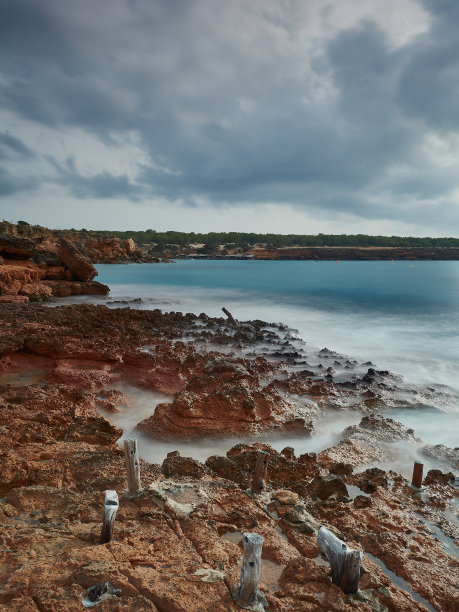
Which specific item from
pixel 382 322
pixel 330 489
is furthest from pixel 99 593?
pixel 382 322

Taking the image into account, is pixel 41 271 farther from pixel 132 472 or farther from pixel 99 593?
pixel 99 593

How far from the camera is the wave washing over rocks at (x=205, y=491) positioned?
10.8ft

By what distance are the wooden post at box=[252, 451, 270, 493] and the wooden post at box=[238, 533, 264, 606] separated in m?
2.56

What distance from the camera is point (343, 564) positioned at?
3477 mm

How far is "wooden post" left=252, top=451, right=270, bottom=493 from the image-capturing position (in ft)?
18.7

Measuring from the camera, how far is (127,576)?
10.5 feet

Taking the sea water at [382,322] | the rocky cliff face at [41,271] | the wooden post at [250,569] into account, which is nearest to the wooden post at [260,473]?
the wooden post at [250,569]

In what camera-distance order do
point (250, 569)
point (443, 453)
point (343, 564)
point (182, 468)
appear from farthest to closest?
point (443, 453) → point (182, 468) → point (343, 564) → point (250, 569)

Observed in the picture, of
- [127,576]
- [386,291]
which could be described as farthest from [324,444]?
[386,291]

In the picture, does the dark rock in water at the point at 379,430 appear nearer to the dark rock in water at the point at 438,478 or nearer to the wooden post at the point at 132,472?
the dark rock in water at the point at 438,478

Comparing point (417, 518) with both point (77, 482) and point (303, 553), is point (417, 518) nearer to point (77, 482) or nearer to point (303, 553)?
point (303, 553)

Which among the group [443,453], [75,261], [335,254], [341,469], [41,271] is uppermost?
[335,254]

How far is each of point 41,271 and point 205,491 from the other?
→ 29946mm

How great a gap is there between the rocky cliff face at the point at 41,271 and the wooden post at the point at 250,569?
877 inches
